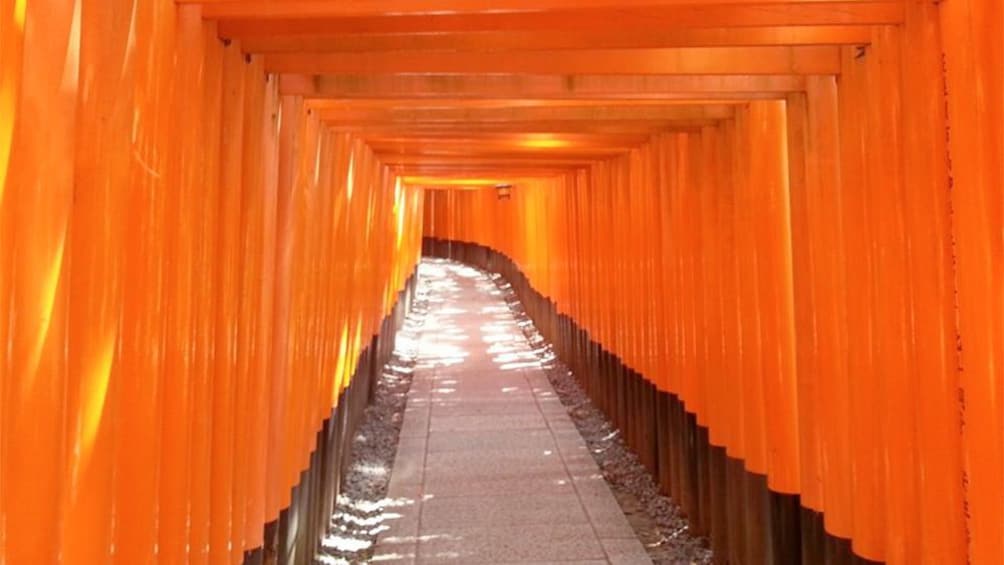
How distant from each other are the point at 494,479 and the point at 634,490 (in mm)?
1167

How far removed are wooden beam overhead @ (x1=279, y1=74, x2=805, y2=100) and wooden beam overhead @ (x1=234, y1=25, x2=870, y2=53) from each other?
603 millimetres

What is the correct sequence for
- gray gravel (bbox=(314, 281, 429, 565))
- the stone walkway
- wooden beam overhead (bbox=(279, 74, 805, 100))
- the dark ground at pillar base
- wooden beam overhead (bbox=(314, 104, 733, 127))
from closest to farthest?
wooden beam overhead (bbox=(279, 74, 805, 100)) → the dark ground at pillar base → wooden beam overhead (bbox=(314, 104, 733, 127)) → the stone walkway → gray gravel (bbox=(314, 281, 429, 565))

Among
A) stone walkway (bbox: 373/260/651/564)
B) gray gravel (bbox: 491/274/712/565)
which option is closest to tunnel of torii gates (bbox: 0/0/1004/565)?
gray gravel (bbox: 491/274/712/565)

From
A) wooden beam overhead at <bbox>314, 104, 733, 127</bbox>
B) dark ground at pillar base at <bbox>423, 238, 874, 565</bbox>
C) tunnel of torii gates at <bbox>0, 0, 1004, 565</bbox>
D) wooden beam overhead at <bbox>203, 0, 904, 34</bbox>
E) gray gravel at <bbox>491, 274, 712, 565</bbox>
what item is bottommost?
gray gravel at <bbox>491, 274, 712, 565</bbox>

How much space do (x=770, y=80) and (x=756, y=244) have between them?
102 centimetres

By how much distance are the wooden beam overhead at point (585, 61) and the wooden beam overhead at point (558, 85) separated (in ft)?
0.88

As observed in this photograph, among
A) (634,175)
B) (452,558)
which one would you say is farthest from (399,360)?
(452,558)

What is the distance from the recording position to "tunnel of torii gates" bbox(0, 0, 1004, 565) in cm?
197

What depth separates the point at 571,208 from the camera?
1120 centimetres

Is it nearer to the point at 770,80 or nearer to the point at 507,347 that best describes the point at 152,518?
the point at 770,80

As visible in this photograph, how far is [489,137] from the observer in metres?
6.61

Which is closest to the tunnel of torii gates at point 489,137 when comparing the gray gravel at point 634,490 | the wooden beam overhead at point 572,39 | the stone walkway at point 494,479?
the wooden beam overhead at point 572,39

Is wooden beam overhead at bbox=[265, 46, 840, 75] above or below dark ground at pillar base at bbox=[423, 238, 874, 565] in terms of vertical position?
above

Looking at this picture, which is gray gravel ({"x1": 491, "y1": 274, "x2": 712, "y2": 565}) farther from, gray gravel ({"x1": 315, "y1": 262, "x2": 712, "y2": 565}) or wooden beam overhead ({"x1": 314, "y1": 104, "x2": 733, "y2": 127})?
wooden beam overhead ({"x1": 314, "y1": 104, "x2": 733, "y2": 127})
